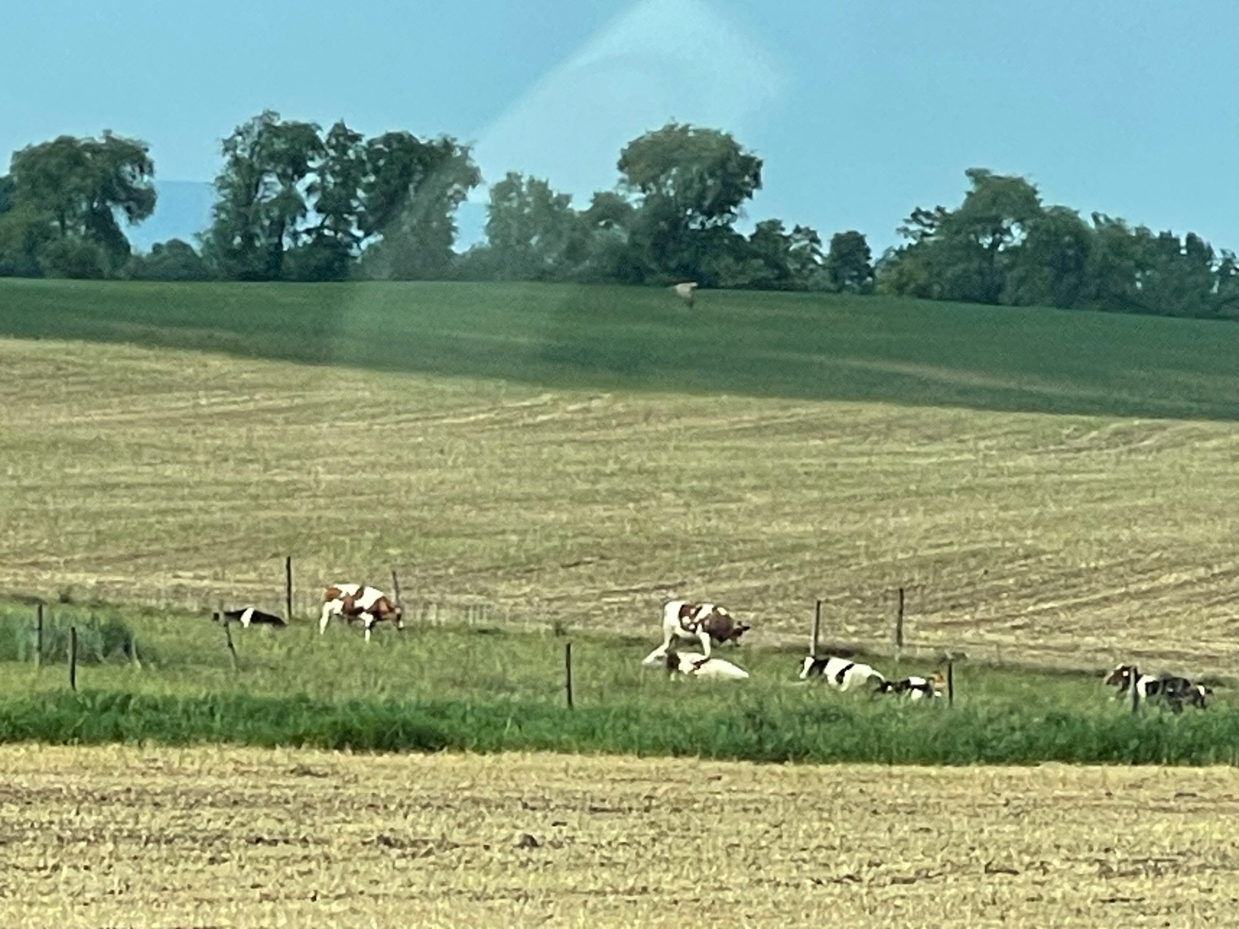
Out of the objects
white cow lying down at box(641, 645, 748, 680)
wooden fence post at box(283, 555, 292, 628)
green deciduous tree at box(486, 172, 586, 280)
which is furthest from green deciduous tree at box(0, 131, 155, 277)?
white cow lying down at box(641, 645, 748, 680)

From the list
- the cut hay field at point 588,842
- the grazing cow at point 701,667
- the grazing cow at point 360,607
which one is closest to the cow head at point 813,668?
the grazing cow at point 701,667

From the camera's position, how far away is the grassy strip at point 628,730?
766 inches

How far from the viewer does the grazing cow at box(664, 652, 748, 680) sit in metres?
26.6

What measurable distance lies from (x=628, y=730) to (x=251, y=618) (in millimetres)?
10724

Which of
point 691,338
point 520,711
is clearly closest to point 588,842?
point 520,711

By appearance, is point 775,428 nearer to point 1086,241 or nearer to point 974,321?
point 974,321

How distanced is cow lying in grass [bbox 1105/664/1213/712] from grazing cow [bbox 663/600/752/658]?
478 centimetres

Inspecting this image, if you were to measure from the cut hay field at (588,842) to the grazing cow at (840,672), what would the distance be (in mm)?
6670

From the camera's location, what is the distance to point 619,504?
135 feet

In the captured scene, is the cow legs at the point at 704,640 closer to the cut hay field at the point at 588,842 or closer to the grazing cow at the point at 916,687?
the grazing cow at the point at 916,687

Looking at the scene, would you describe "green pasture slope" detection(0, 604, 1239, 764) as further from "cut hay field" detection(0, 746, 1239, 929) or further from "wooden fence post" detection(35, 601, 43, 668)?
"cut hay field" detection(0, 746, 1239, 929)

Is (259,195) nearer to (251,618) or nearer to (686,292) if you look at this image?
(686,292)

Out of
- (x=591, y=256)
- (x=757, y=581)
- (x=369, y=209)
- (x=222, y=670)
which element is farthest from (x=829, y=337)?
(x=222, y=670)

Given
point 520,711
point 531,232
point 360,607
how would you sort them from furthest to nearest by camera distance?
1. point 531,232
2. point 360,607
3. point 520,711
